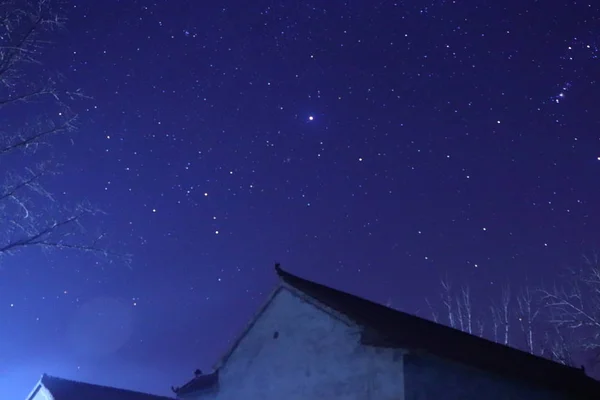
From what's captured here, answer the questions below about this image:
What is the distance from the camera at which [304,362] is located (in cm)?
1794

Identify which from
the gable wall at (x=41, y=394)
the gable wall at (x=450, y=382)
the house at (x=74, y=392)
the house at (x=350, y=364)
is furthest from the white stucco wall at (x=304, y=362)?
the gable wall at (x=41, y=394)

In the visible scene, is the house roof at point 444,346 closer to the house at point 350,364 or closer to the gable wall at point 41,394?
the house at point 350,364

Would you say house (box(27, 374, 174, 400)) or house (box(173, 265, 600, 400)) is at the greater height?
house (box(27, 374, 174, 400))

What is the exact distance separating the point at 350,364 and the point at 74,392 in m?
21.1

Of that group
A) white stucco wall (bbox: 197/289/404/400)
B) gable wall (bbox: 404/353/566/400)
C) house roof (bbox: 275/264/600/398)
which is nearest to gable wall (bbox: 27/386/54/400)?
white stucco wall (bbox: 197/289/404/400)

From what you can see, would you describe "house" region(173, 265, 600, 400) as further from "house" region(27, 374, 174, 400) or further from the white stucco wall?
"house" region(27, 374, 174, 400)

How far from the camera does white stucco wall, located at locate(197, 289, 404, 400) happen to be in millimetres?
15766

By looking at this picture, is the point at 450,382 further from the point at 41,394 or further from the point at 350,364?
the point at 41,394

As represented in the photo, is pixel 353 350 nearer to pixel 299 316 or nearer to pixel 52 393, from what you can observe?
pixel 299 316

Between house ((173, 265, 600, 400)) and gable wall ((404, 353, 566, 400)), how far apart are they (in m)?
0.03

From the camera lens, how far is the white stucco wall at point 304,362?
15.8 m

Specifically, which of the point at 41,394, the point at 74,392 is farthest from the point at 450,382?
the point at 41,394

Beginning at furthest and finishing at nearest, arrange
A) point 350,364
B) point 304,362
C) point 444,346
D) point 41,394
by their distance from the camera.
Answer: point 41,394 < point 304,362 < point 444,346 < point 350,364

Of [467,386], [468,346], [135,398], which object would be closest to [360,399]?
[467,386]
